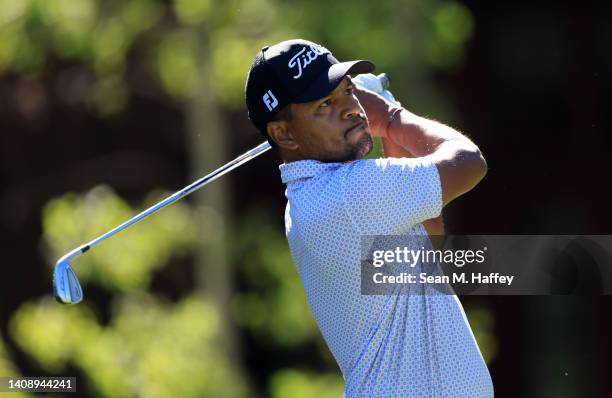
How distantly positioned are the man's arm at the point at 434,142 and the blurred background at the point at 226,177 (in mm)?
2885

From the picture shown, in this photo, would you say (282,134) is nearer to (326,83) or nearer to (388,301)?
(326,83)

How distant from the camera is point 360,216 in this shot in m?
2.50

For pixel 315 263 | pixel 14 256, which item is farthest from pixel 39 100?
pixel 315 263

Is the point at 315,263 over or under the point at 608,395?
under

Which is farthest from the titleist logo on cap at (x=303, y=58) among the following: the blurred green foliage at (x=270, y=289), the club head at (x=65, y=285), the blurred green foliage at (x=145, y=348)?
the blurred green foliage at (x=145, y=348)

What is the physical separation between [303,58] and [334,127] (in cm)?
15

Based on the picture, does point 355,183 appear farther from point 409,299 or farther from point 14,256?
point 14,256

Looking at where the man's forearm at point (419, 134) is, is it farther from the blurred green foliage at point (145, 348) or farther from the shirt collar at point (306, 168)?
the blurred green foliage at point (145, 348)

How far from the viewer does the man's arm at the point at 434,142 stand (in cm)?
252

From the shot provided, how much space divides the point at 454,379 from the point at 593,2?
4.85 m

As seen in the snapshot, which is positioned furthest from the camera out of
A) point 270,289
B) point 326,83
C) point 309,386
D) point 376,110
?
point 270,289

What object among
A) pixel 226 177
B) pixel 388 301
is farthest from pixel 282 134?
pixel 226 177

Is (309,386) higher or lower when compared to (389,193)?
higher

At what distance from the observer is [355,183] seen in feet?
8.20
